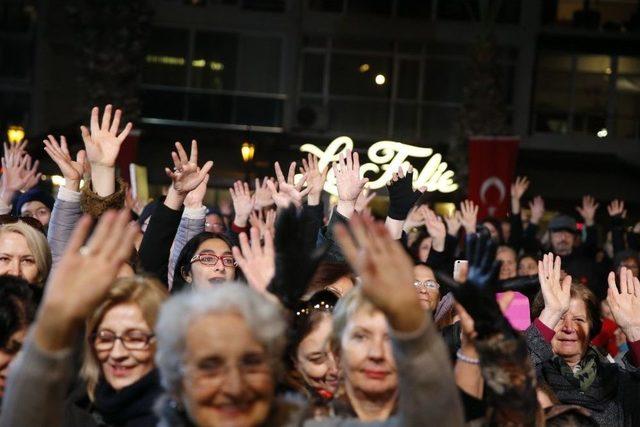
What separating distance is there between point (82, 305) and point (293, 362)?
1.90 meters

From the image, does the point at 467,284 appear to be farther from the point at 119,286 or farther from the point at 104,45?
the point at 104,45

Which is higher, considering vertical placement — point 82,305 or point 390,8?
point 390,8

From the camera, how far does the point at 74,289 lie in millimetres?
3357

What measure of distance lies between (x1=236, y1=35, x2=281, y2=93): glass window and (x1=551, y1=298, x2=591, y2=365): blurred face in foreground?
2640cm

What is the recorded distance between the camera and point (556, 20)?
3372cm

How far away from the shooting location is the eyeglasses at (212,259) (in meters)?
6.74

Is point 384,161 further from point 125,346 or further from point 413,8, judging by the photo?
point 413,8

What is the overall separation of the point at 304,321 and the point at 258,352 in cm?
→ 181

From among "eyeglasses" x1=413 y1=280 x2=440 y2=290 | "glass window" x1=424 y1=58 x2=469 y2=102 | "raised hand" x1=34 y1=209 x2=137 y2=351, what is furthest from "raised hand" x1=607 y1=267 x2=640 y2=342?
"glass window" x1=424 y1=58 x2=469 y2=102

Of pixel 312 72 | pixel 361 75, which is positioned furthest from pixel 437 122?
pixel 312 72

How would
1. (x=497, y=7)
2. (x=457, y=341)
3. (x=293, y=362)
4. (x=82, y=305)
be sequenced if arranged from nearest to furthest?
(x=82, y=305)
(x=293, y=362)
(x=457, y=341)
(x=497, y=7)

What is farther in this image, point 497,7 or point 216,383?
point 497,7

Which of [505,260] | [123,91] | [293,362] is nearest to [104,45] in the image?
[123,91]

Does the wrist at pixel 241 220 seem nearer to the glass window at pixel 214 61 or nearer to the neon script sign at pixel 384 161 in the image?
the neon script sign at pixel 384 161
